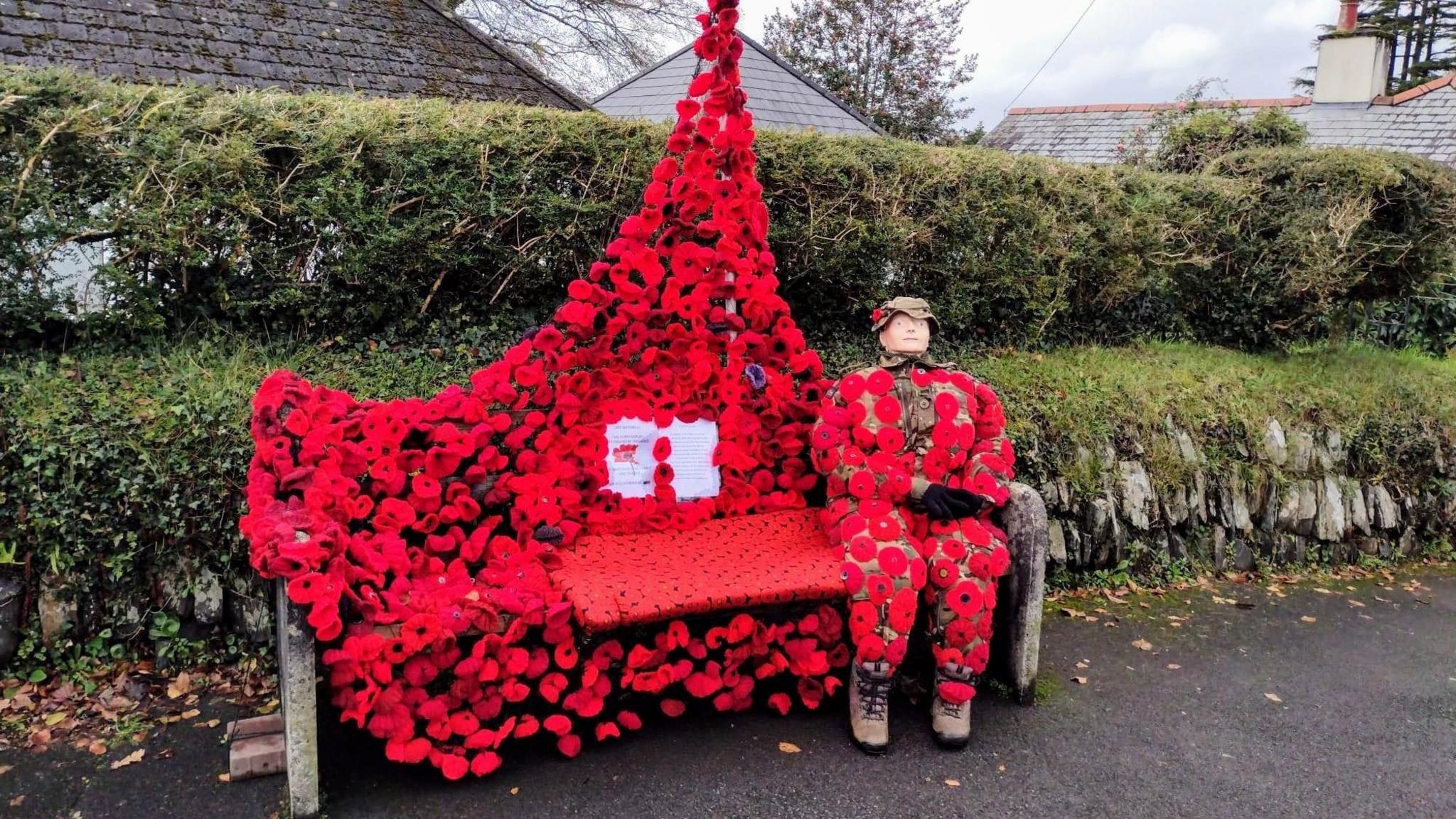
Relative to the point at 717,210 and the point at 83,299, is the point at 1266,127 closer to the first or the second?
the point at 717,210

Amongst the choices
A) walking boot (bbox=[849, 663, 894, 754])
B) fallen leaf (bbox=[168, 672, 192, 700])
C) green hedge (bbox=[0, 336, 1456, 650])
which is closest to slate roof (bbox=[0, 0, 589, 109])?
green hedge (bbox=[0, 336, 1456, 650])

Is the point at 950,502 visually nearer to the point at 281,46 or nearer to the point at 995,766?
the point at 995,766

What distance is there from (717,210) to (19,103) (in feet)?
8.94

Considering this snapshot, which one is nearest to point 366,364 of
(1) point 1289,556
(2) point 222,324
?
(2) point 222,324

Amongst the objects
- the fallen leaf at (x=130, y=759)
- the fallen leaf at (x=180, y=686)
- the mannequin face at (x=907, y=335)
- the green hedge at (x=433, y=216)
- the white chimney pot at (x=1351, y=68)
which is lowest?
the fallen leaf at (x=130, y=759)

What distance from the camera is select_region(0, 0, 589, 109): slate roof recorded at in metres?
6.14

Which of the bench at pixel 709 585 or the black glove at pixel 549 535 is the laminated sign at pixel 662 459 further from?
the black glove at pixel 549 535

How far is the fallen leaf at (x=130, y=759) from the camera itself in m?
2.84

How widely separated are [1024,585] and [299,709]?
248cm

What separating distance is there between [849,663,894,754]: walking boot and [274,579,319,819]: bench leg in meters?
1.72

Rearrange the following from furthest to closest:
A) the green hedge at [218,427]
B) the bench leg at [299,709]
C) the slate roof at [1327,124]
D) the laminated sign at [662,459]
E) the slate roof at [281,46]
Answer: the slate roof at [1327,124] < the slate roof at [281,46] < the laminated sign at [662,459] < the green hedge at [218,427] < the bench leg at [299,709]

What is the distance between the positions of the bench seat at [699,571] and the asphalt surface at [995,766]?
20.2 inches

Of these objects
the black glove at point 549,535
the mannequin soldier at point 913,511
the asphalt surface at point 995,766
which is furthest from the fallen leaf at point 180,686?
the mannequin soldier at point 913,511

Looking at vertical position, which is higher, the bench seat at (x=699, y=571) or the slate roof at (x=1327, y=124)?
the slate roof at (x=1327, y=124)
